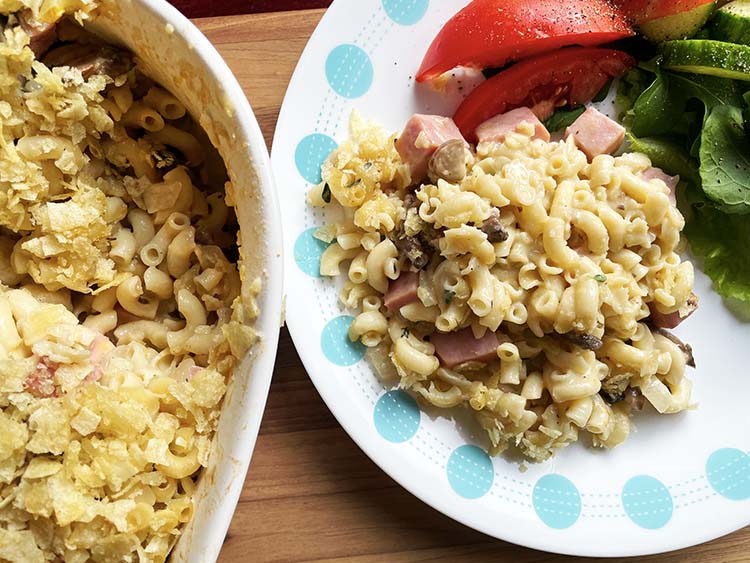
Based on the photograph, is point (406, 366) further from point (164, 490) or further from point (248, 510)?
point (164, 490)

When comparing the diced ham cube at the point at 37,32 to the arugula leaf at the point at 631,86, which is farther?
the arugula leaf at the point at 631,86

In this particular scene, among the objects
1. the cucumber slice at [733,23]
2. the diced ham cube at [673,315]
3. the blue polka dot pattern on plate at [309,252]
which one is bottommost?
the diced ham cube at [673,315]

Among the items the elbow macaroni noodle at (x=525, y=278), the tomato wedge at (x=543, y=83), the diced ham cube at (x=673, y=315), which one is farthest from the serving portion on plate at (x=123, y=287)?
the diced ham cube at (x=673, y=315)

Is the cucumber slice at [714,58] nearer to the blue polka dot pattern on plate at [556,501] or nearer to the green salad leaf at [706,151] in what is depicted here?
the green salad leaf at [706,151]

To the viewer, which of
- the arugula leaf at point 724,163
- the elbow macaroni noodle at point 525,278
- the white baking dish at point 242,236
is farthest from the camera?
the arugula leaf at point 724,163

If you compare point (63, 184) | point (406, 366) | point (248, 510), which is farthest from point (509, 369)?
point (63, 184)

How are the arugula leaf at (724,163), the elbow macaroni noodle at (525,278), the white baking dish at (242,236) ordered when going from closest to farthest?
1. the white baking dish at (242,236)
2. the elbow macaroni noodle at (525,278)
3. the arugula leaf at (724,163)
